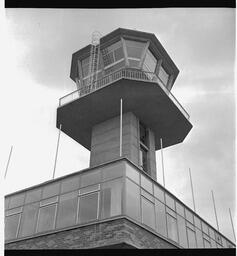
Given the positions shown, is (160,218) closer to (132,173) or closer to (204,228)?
(132,173)

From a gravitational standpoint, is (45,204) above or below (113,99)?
below

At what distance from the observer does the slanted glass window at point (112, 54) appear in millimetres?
19188

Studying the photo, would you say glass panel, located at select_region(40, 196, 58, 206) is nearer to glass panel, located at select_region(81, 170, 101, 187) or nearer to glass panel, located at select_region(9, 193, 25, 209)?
glass panel, located at select_region(9, 193, 25, 209)

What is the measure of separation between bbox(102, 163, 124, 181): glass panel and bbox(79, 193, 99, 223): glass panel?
76 centimetres

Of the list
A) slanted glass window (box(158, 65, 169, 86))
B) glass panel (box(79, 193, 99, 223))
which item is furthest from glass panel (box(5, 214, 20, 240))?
slanted glass window (box(158, 65, 169, 86))

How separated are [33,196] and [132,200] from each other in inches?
177

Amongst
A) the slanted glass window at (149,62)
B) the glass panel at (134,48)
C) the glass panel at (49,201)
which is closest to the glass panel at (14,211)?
the glass panel at (49,201)

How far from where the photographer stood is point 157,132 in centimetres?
2023

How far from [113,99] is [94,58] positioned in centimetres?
282

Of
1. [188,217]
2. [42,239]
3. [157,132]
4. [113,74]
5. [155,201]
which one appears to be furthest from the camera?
[157,132]

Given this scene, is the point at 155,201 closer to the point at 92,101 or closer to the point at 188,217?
the point at 188,217

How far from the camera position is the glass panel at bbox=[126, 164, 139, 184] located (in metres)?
12.6

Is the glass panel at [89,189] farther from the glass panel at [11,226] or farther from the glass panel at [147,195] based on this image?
the glass panel at [11,226]

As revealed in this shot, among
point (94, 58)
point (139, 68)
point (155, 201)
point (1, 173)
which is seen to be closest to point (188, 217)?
point (155, 201)
